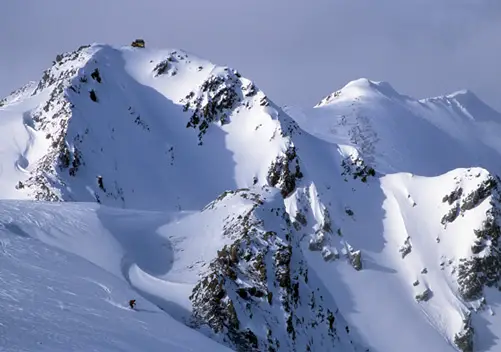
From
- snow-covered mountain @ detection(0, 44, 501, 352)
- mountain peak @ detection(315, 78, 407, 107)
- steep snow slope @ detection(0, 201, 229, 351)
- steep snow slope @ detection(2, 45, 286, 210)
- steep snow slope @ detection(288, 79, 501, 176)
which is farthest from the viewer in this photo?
mountain peak @ detection(315, 78, 407, 107)

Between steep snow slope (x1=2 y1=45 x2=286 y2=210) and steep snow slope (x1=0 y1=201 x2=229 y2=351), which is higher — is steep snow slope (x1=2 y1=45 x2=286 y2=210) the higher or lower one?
the higher one

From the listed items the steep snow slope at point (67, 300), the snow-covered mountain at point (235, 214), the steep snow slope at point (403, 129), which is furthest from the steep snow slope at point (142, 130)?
the steep snow slope at point (403, 129)

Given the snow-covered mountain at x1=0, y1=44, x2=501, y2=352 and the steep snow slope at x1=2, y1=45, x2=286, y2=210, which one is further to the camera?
the steep snow slope at x1=2, y1=45, x2=286, y2=210

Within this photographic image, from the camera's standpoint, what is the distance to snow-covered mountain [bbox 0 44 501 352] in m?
30.8

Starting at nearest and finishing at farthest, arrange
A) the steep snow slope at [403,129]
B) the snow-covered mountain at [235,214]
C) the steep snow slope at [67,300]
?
1. the steep snow slope at [67,300]
2. the snow-covered mountain at [235,214]
3. the steep snow slope at [403,129]

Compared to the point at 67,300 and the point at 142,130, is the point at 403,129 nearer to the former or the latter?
the point at 142,130

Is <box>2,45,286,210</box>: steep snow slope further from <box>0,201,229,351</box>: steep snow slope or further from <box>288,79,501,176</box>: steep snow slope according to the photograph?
<box>288,79,501,176</box>: steep snow slope

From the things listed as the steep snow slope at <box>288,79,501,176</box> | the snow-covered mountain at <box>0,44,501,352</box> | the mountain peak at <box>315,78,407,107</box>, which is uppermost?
the mountain peak at <box>315,78,407,107</box>

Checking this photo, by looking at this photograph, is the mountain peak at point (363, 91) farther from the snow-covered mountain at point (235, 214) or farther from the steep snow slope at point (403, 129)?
the snow-covered mountain at point (235, 214)

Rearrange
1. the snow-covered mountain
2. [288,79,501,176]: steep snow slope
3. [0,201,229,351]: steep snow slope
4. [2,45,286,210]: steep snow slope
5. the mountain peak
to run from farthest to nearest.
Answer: the mountain peak < [288,79,501,176]: steep snow slope < [2,45,286,210]: steep snow slope < the snow-covered mountain < [0,201,229,351]: steep snow slope

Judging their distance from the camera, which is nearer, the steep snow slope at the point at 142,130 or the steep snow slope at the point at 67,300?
the steep snow slope at the point at 67,300

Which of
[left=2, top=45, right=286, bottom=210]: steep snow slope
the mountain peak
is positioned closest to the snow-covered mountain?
[left=2, top=45, right=286, bottom=210]: steep snow slope

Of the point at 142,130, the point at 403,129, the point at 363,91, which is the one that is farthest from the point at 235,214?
the point at 363,91

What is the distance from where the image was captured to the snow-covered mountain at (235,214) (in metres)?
30.8
